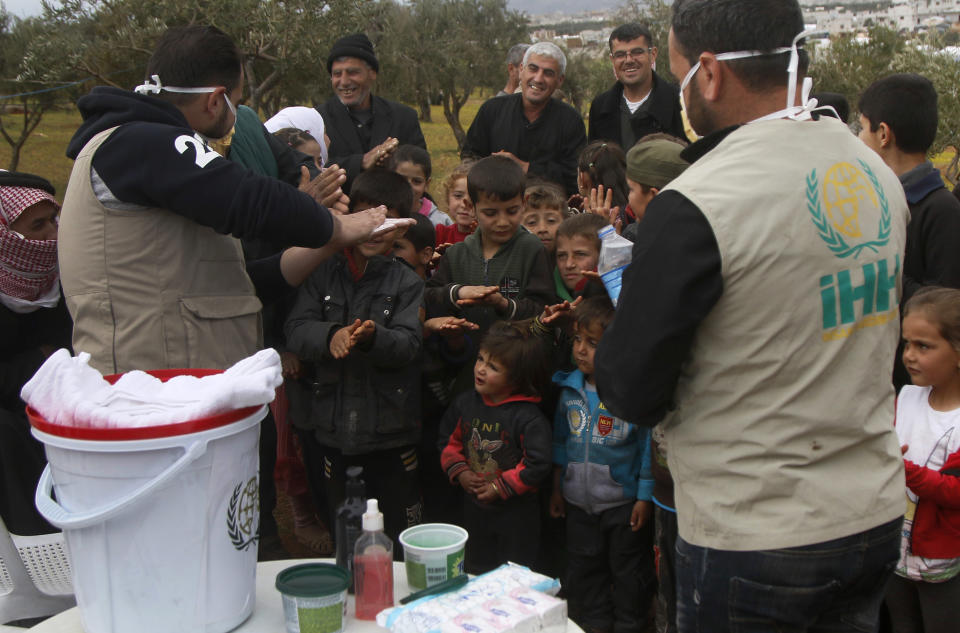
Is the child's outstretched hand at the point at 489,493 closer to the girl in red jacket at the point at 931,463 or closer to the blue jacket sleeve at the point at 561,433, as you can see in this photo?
the blue jacket sleeve at the point at 561,433

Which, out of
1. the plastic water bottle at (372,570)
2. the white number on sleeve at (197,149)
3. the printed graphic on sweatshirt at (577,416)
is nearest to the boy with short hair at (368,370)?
the printed graphic on sweatshirt at (577,416)

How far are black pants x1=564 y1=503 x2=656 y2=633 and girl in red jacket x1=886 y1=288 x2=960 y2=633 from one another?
3.12 feet

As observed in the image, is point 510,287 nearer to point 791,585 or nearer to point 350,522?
point 350,522

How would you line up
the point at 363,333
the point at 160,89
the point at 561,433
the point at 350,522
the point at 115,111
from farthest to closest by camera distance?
the point at 561,433 < the point at 363,333 < the point at 160,89 < the point at 115,111 < the point at 350,522

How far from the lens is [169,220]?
2.52 meters

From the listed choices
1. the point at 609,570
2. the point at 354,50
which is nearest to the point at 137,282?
the point at 609,570

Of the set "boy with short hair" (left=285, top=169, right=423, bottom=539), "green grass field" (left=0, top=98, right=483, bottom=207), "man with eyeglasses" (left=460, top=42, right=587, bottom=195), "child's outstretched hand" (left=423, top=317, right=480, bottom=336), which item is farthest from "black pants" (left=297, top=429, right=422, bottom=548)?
"green grass field" (left=0, top=98, right=483, bottom=207)

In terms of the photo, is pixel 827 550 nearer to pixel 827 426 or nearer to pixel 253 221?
pixel 827 426

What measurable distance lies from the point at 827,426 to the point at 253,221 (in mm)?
1654

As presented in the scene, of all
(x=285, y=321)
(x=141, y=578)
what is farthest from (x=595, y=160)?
(x=141, y=578)

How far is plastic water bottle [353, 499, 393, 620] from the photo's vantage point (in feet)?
6.79

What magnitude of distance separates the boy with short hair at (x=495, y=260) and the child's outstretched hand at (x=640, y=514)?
3.06 ft

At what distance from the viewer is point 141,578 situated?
6.03 feet

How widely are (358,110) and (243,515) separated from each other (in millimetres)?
4057
